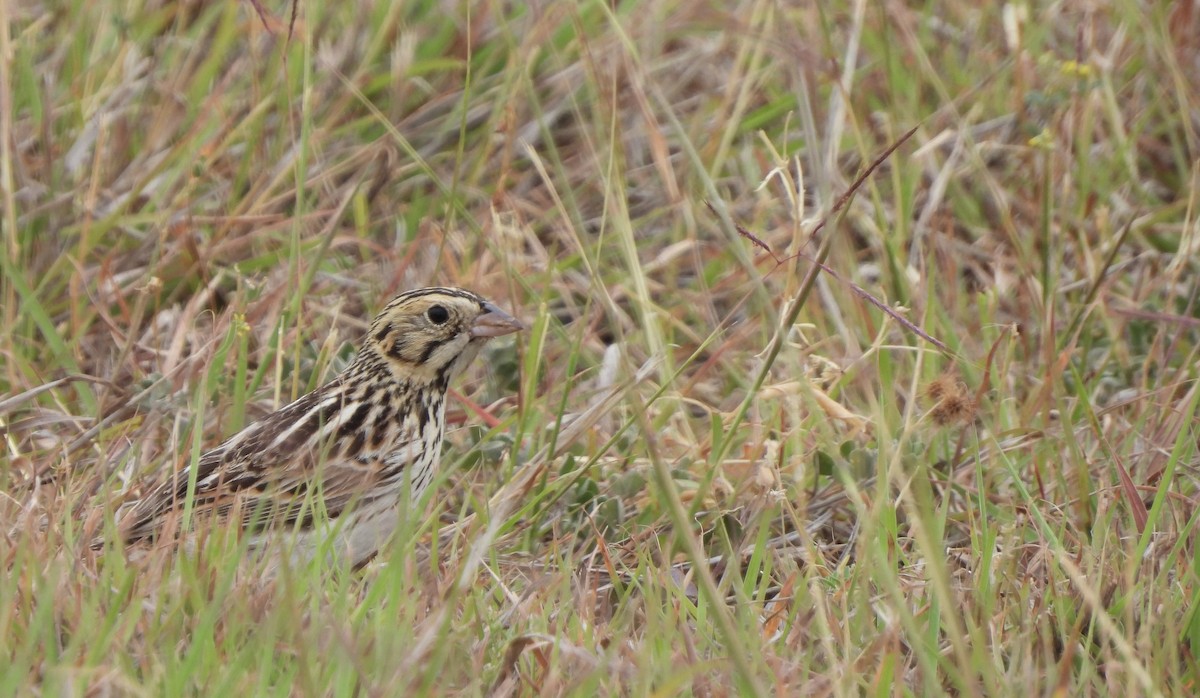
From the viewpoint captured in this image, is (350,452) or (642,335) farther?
(642,335)

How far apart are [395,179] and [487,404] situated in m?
1.34

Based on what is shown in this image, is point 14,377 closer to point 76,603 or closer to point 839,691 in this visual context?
point 76,603

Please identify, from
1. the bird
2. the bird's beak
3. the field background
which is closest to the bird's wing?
the bird

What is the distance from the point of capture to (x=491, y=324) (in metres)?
4.56

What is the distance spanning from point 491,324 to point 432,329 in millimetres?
A: 152

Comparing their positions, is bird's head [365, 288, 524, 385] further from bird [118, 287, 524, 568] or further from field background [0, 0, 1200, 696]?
field background [0, 0, 1200, 696]

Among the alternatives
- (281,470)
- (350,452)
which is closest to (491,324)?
(350,452)

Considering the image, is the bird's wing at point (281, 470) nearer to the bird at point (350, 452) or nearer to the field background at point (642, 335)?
the bird at point (350, 452)

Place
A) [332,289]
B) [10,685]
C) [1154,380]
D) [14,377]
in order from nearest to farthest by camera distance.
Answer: [10,685], [14,377], [1154,380], [332,289]

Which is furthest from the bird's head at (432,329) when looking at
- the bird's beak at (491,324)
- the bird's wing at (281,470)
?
the bird's wing at (281,470)

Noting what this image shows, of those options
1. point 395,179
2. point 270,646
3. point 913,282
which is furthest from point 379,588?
point 395,179

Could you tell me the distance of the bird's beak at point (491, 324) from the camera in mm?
4538

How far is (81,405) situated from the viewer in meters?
5.12

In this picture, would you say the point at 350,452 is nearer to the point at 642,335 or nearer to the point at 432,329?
the point at 432,329
